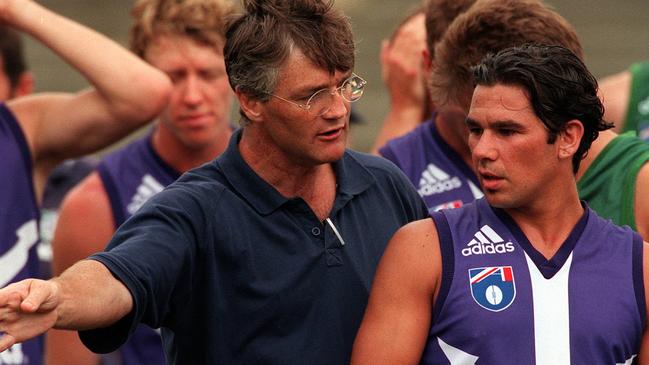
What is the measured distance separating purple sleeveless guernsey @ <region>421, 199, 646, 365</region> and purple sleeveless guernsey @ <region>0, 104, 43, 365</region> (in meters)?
2.01

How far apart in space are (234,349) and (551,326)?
0.89 metres

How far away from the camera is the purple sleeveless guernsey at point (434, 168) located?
536 cm

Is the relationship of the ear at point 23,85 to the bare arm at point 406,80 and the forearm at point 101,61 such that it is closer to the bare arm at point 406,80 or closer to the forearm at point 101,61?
the forearm at point 101,61

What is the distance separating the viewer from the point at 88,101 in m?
5.35

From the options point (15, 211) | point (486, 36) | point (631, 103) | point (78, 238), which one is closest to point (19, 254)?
point (15, 211)

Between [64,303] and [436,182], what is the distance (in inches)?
91.9

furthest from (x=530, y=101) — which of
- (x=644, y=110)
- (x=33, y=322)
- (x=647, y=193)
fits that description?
(x=644, y=110)

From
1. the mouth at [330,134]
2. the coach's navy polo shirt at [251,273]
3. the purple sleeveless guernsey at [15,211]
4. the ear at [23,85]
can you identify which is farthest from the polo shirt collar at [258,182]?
the ear at [23,85]

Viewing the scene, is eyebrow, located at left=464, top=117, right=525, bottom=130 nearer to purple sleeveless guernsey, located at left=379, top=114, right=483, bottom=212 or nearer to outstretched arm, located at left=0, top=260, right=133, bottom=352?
outstretched arm, located at left=0, top=260, right=133, bottom=352

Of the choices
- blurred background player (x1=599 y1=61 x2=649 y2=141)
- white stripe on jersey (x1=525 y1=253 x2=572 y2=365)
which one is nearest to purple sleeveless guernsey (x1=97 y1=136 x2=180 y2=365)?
blurred background player (x1=599 y1=61 x2=649 y2=141)

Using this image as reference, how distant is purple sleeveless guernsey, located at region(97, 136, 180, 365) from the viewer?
5719mm

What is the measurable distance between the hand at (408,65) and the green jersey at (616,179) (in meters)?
2.12

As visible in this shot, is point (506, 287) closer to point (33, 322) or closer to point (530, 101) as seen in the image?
point (530, 101)

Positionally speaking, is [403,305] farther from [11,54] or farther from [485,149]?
[11,54]
